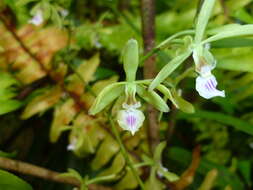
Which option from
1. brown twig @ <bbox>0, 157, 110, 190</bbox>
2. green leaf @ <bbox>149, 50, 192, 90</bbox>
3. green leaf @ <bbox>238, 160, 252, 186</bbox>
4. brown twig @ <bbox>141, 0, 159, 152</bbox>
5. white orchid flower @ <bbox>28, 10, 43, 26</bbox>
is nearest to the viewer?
green leaf @ <bbox>149, 50, 192, 90</bbox>

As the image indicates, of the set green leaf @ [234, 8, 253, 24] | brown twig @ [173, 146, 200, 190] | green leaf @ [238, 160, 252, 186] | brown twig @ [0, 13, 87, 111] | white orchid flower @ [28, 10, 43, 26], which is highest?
white orchid flower @ [28, 10, 43, 26]

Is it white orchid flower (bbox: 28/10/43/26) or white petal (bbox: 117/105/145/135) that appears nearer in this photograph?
white petal (bbox: 117/105/145/135)

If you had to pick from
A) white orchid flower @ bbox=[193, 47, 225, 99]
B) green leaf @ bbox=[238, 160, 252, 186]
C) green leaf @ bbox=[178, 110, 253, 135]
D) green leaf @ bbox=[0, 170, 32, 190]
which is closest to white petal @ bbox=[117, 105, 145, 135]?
white orchid flower @ bbox=[193, 47, 225, 99]

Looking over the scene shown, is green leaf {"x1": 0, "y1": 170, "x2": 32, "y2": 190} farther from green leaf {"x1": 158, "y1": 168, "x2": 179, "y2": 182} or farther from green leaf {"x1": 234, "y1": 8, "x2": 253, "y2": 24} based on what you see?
green leaf {"x1": 234, "y1": 8, "x2": 253, "y2": 24}

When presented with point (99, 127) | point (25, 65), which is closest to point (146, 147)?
point (99, 127)

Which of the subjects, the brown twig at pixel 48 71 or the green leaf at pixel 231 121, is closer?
the green leaf at pixel 231 121

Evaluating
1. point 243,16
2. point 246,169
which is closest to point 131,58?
point 243,16

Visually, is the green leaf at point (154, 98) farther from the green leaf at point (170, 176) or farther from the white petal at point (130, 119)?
the green leaf at point (170, 176)

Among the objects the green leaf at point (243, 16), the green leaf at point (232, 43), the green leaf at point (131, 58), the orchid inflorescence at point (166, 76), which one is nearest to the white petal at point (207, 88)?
the orchid inflorescence at point (166, 76)
